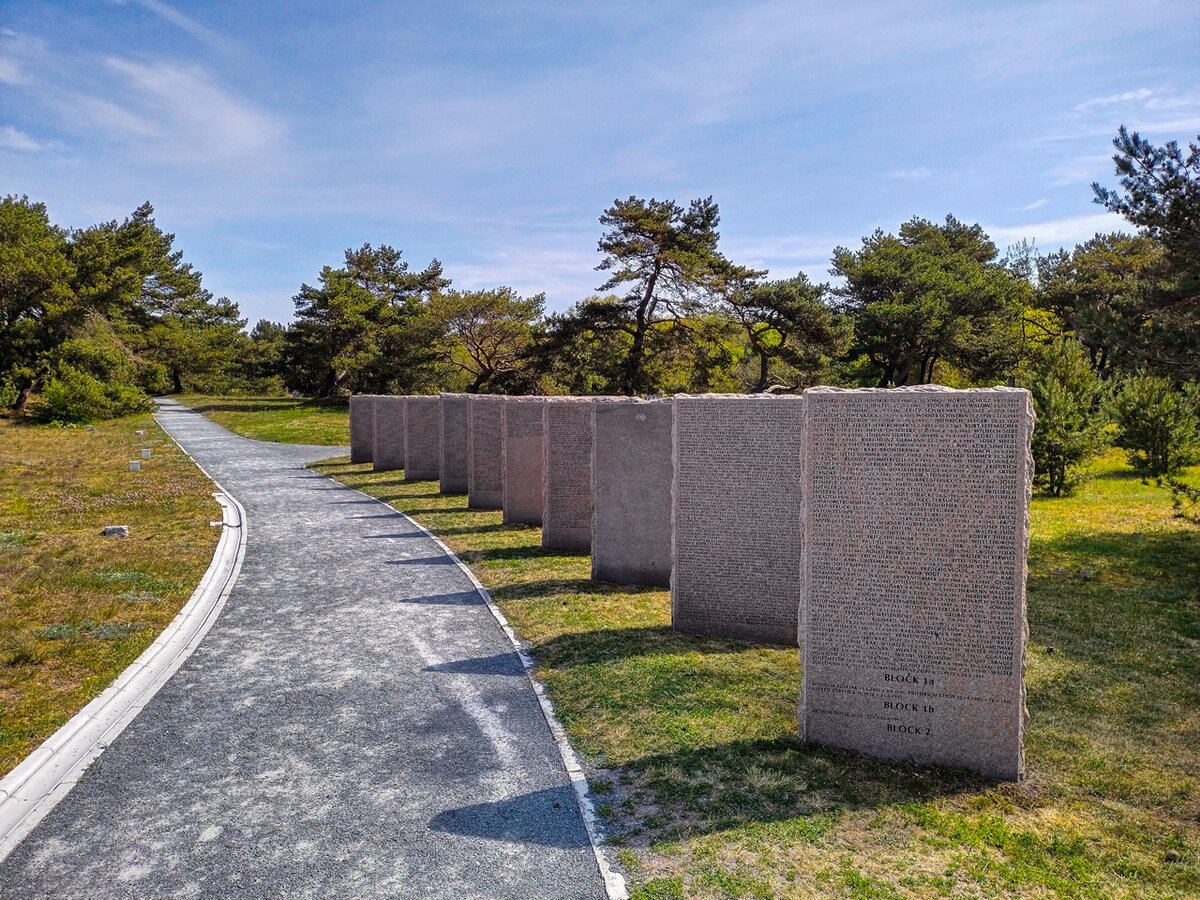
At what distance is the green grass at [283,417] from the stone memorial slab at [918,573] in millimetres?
29337

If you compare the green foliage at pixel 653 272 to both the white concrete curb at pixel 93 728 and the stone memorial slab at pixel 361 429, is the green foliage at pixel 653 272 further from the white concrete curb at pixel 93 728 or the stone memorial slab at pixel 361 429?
the white concrete curb at pixel 93 728

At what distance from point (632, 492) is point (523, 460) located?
4862mm

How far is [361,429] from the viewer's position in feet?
83.9

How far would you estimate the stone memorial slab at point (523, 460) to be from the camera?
14.3 m

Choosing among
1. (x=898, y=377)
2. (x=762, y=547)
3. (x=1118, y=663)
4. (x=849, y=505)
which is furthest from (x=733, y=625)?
(x=898, y=377)

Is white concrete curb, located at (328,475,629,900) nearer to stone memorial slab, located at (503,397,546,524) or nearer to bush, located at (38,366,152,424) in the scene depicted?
stone memorial slab, located at (503,397,546,524)

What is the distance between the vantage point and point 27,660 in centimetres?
704

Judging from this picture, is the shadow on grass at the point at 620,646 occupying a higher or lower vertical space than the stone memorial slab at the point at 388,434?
lower

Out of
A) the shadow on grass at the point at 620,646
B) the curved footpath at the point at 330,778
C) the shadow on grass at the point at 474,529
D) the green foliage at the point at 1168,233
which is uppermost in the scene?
the green foliage at the point at 1168,233

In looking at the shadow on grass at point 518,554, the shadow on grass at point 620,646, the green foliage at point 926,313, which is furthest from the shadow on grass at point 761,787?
the green foliage at point 926,313

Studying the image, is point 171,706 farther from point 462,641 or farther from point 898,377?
point 898,377

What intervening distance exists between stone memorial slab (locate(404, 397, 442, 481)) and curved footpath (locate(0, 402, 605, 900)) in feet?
39.5

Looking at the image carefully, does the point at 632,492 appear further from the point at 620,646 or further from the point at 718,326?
the point at 718,326

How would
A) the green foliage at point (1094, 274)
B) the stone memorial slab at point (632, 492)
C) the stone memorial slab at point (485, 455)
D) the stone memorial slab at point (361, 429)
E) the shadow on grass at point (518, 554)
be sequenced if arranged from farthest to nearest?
1. the green foliage at point (1094, 274)
2. the stone memorial slab at point (361, 429)
3. the stone memorial slab at point (485, 455)
4. the shadow on grass at point (518, 554)
5. the stone memorial slab at point (632, 492)
